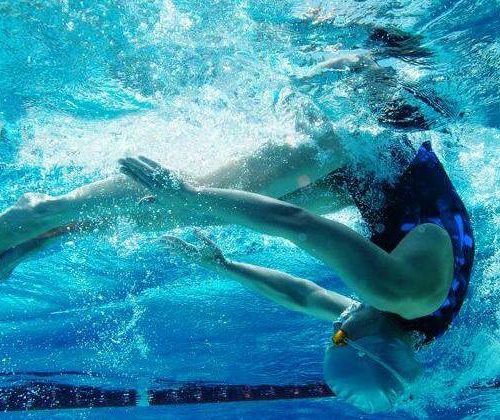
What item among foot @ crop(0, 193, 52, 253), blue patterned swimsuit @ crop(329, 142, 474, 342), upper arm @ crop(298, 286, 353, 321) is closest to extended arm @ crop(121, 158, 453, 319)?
blue patterned swimsuit @ crop(329, 142, 474, 342)

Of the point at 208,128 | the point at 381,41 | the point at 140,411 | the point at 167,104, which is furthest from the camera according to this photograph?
the point at 140,411

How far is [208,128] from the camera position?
21.8ft

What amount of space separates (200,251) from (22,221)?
6.13 feet

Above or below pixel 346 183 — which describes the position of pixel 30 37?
above

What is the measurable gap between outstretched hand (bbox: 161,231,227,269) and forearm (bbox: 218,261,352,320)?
0.43 m

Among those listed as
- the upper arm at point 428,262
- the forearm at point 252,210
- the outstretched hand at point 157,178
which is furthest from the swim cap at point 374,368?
the outstretched hand at point 157,178

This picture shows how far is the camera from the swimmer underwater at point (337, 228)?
3.55 m

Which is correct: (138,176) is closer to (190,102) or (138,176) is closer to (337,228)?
(337,228)

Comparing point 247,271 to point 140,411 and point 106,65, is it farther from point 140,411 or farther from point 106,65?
point 140,411

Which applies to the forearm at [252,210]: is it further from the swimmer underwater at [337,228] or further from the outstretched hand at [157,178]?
the outstretched hand at [157,178]

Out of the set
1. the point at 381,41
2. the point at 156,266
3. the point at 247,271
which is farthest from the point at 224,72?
the point at 156,266

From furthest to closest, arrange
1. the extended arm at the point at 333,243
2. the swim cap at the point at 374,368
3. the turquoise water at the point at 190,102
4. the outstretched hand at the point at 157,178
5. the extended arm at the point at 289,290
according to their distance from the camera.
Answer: the extended arm at the point at 289,290 < the turquoise water at the point at 190,102 < the swim cap at the point at 374,368 < the outstretched hand at the point at 157,178 < the extended arm at the point at 333,243

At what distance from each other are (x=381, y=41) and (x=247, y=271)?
3.08m

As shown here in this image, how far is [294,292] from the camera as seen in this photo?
5.56 m
